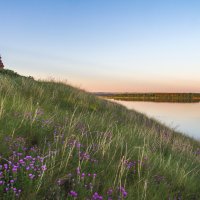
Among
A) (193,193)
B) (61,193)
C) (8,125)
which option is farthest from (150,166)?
(8,125)

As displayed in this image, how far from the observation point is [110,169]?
4.67m

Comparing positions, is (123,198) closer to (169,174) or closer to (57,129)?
(169,174)

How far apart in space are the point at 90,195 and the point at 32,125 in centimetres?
250

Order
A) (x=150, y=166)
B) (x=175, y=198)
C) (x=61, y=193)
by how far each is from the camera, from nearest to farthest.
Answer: (x=61, y=193)
(x=175, y=198)
(x=150, y=166)

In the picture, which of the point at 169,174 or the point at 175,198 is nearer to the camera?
the point at 175,198

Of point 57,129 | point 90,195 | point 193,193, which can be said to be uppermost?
point 57,129

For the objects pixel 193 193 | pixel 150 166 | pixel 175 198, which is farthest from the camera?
pixel 150 166

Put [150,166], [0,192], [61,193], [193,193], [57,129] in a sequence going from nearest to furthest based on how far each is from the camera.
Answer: [0,192] < [61,193] < [193,193] < [150,166] < [57,129]

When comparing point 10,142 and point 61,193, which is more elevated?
point 10,142

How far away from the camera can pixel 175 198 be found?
4527 mm

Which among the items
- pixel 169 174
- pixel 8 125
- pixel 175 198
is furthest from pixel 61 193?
pixel 169 174

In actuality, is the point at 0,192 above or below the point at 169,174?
above

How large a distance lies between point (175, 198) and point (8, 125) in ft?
10.1

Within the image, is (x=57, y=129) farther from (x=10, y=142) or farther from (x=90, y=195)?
(x=90, y=195)
